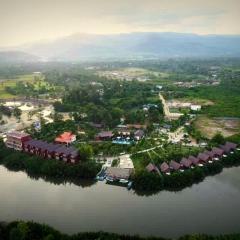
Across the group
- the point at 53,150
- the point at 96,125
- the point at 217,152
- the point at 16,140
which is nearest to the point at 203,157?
the point at 217,152

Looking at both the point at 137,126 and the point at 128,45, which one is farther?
the point at 128,45

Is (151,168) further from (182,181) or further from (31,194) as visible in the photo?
(31,194)

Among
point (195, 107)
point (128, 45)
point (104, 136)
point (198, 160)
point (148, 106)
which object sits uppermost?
point (198, 160)

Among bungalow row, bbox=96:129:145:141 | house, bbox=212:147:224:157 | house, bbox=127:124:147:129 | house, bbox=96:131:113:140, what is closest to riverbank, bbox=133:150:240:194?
house, bbox=212:147:224:157

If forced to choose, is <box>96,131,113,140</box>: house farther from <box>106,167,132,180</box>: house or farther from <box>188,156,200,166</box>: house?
<box>188,156,200,166</box>: house

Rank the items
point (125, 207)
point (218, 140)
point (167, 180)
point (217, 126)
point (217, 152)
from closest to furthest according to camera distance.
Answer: point (125, 207)
point (167, 180)
point (217, 152)
point (218, 140)
point (217, 126)

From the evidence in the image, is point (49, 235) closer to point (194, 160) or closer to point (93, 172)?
point (93, 172)

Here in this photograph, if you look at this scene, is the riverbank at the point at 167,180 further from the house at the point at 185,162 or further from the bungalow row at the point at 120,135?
the bungalow row at the point at 120,135
